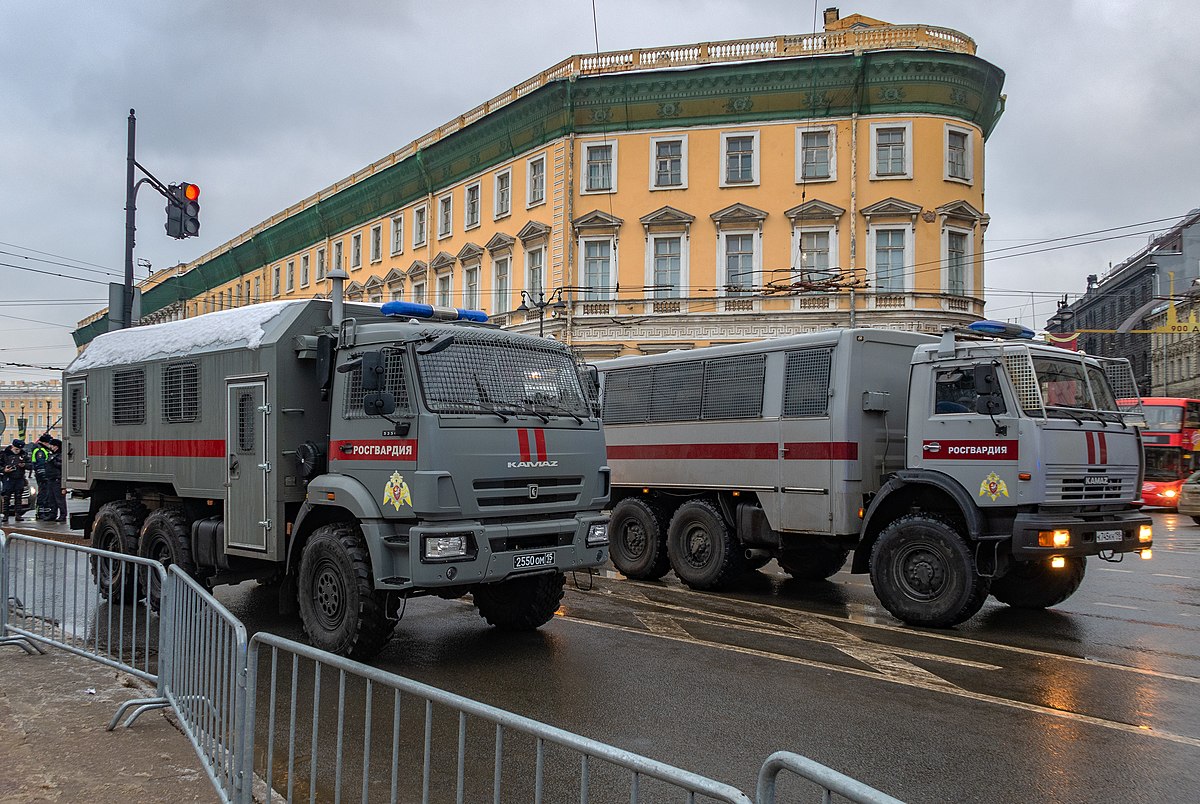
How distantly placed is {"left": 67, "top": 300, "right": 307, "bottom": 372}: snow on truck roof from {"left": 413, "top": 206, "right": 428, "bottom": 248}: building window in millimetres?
31390

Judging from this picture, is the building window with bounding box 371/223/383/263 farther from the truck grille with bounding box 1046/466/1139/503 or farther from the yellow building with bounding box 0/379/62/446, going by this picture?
the yellow building with bounding box 0/379/62/446

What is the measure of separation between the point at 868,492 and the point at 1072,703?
150 inches

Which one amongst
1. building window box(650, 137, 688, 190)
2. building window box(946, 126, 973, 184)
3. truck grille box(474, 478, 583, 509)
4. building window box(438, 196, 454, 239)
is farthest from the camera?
building window box(438, 196, 454, 239)

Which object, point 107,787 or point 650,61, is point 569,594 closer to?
point 107,787

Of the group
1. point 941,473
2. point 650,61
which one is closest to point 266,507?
point 941,473

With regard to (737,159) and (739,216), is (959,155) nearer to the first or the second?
(737,159)

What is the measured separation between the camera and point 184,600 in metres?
5.72

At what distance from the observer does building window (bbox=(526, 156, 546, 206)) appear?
36.4 m

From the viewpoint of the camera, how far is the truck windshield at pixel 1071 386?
367 inches

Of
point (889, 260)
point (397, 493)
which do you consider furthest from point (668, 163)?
point (397, 493)

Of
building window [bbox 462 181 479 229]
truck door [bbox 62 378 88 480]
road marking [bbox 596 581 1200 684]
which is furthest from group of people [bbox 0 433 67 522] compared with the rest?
building window [bbox 462 181 479 229]

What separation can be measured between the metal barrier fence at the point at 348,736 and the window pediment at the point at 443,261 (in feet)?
112

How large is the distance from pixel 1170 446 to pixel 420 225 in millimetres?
30599

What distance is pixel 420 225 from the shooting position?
43438 mm
